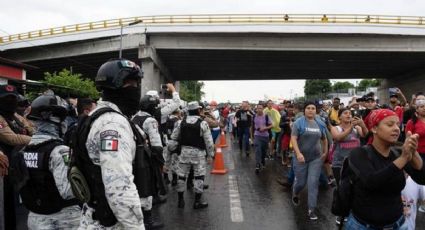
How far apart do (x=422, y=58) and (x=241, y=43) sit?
16007 mm

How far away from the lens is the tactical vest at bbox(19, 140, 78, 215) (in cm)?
333

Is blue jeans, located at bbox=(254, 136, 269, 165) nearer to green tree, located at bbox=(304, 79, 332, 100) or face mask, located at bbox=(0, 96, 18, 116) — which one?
face mask, located at bbox=(0, 96, 18, 116)

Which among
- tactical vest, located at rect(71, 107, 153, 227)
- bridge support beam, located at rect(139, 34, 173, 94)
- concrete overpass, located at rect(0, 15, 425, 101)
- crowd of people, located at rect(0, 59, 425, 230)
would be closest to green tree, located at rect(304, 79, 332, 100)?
concrete overpass, located at rect(0, 15, 425, 101)

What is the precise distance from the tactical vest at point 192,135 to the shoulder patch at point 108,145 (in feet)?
17.8

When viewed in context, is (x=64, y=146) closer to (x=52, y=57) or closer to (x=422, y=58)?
(x=52, y=57)

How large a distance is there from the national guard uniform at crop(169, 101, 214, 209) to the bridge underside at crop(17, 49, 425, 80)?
23701 mm

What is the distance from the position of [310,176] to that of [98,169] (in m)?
4.86

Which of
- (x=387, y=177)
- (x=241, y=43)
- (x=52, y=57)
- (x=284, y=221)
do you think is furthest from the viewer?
(x=52, y=57)

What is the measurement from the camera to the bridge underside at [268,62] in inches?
1284

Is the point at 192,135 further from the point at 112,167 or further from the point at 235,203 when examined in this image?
the point at 112,167

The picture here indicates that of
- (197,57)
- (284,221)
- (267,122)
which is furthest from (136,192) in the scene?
Result: (197,57)

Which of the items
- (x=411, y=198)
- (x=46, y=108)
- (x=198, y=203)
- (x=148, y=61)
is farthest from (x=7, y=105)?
(x=148, y=61)

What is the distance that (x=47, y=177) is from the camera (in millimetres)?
3336

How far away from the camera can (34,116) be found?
347cm
